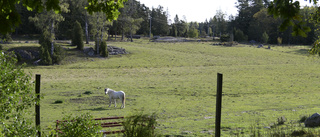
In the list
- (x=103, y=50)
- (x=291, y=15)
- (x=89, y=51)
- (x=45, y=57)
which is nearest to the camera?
(x=291, y=15)

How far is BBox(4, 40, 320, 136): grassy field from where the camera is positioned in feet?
43.1

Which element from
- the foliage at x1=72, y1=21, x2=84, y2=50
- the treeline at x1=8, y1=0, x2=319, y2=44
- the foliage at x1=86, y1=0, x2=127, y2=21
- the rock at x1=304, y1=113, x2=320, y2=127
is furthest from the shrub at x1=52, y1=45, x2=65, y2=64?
the rock at x1=304, y1=113, x2=320, y2=127

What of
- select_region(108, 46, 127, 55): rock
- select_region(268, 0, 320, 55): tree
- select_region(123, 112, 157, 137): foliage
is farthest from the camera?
select_region(108, 46, 127, 55): rock

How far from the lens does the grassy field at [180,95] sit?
13.1 meters

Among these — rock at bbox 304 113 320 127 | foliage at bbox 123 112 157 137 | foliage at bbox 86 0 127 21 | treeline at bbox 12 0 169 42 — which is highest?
treeline at bbox 12 0 169 42

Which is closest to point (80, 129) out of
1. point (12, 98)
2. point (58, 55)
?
point (12, 98)

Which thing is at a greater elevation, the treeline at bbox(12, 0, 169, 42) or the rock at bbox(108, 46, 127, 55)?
the treeline at bbox(12, 0, 169, 42)

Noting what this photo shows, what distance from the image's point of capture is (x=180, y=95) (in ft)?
78.8

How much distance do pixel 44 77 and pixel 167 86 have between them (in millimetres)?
14889

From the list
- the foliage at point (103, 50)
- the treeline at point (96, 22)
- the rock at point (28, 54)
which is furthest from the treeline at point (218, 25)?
the rock at point (28, 54)

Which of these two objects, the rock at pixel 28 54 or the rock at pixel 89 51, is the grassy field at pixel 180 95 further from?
the rock at pixel 28 54

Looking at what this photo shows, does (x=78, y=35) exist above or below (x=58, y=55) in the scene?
above

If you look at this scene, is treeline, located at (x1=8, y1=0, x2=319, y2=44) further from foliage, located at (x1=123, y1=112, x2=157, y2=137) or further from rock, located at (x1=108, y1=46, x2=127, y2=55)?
foliage, located at (x1=123, y1=112, x2=157, y2=137)

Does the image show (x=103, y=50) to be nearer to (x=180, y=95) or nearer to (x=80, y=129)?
(x=180, y=95)
